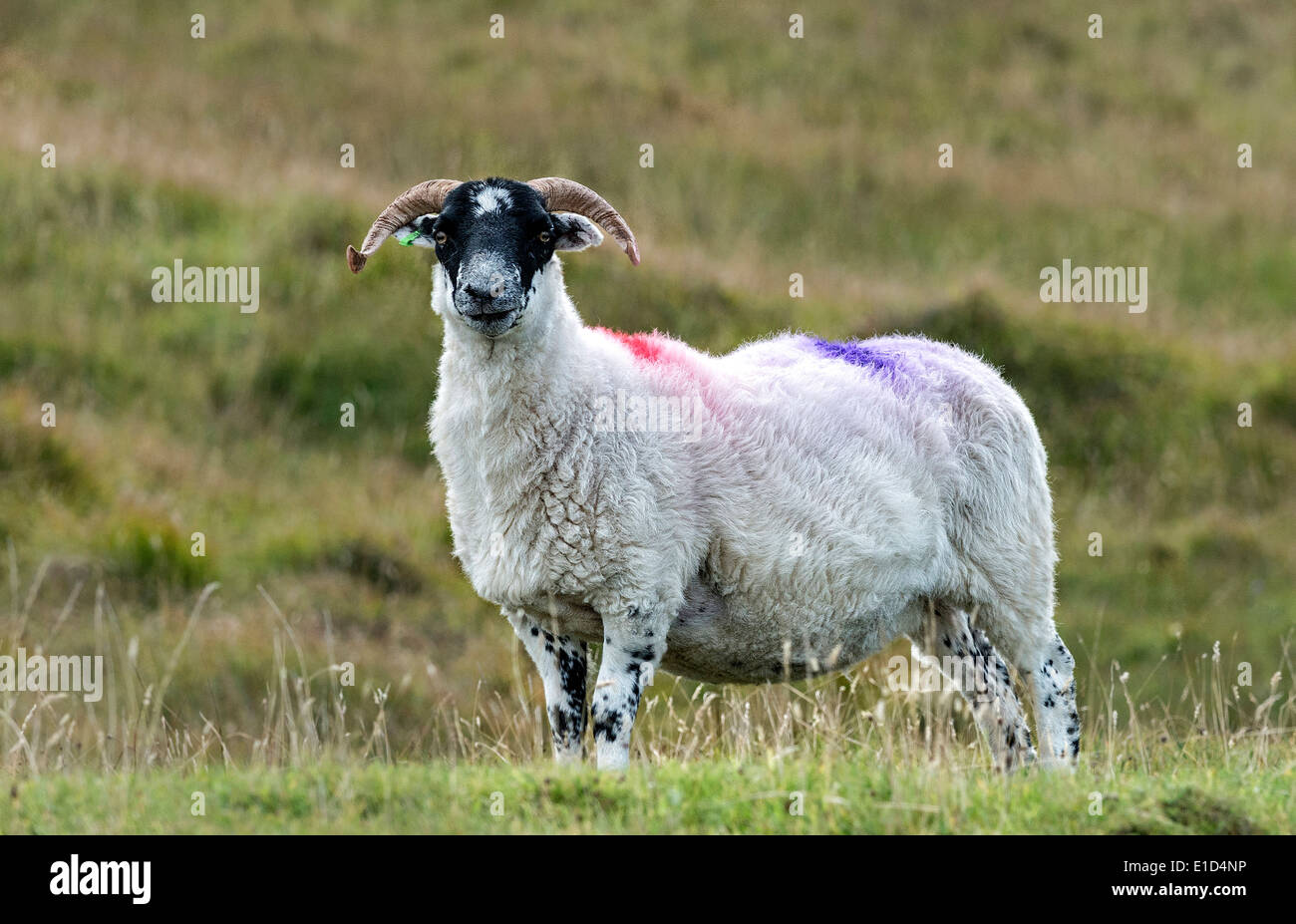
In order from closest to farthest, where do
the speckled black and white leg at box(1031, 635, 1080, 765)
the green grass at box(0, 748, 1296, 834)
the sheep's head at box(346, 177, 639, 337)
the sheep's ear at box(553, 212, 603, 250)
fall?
the green grass at box(0, 748, 1296, 834), the sheep's head at box(346, 177, 639, 337), the sheep's ear at box(553, 212, 603, 250), the speckled black and white leg at box(1031, 635, 1080, 765)

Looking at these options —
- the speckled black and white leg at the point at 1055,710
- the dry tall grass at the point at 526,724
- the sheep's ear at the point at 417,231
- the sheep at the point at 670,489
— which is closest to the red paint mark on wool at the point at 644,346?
the sheep at the point at 670,489

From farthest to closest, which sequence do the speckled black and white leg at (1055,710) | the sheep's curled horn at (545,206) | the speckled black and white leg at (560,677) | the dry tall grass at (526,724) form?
1. the speckled black and white leg at (1055,710)
2. the sheep's curled horn at (545,206)
3. the speckled black and white leg at (560,677)
4. the dry tall grass at (526,724)

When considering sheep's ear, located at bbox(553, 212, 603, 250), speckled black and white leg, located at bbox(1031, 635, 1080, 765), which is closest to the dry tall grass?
speckled black and white leg, located at bbox(1031, 635, 1080, 765)

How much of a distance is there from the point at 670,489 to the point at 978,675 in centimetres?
240

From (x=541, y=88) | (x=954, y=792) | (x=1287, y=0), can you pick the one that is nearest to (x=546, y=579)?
(x=954, y=792)

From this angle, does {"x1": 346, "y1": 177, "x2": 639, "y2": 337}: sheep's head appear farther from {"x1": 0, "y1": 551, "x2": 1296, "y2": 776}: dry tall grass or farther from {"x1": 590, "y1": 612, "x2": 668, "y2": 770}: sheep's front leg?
{"x1": 0, "y1": 551, "x2": 1296, "y2": 776}: dry tall grass

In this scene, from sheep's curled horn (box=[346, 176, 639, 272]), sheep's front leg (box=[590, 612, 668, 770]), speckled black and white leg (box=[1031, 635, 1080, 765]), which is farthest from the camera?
speckled black and white leg (box=[1031, 635, 1080, 765])

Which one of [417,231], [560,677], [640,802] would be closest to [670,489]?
[560,677]

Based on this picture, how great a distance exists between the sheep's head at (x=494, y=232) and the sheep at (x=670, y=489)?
0.4 inches

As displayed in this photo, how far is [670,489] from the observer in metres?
7.44

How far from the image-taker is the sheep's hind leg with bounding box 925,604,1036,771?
8.72 metres

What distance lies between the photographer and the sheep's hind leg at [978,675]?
872 centimetres

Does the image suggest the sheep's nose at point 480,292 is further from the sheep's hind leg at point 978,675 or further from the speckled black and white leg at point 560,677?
the sheep's hind leg at point 978,675

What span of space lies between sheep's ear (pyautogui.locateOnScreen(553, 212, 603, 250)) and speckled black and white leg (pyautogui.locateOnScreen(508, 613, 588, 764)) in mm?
1765
